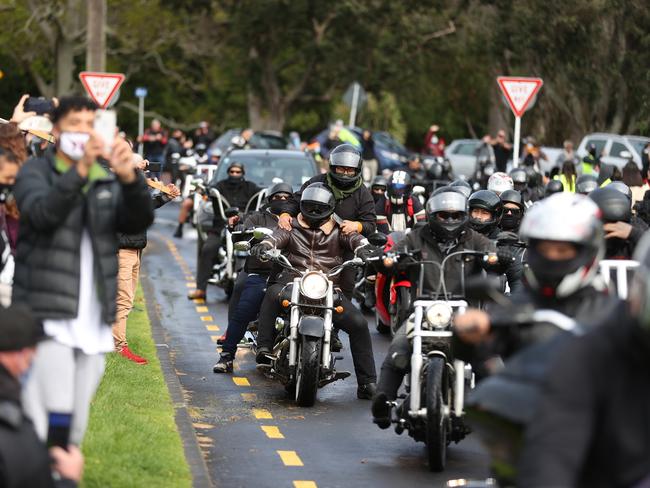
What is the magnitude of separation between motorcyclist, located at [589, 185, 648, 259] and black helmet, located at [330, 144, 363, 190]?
15.1ft

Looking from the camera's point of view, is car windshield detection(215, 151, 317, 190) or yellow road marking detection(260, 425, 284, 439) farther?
car windshield detection(215, 151, 317, 190)

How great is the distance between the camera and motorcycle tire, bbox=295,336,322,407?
41.8 feet

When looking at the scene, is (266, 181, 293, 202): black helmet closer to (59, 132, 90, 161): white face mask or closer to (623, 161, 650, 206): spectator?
(623, 161, 650, 206): spectator

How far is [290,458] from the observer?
36.1 feet

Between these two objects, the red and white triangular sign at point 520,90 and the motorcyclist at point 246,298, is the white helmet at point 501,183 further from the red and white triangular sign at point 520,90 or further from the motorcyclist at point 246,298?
the red and white triangular sign at point 520,90

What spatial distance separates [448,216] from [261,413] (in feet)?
8.70

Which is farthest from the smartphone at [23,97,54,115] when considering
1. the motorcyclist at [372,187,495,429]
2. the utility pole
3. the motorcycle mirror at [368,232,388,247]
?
the utility pole

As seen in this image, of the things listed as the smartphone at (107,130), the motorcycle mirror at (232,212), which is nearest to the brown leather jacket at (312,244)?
Result: the motorcycle mirror at (232,212)

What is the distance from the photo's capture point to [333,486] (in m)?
Result: 10.1

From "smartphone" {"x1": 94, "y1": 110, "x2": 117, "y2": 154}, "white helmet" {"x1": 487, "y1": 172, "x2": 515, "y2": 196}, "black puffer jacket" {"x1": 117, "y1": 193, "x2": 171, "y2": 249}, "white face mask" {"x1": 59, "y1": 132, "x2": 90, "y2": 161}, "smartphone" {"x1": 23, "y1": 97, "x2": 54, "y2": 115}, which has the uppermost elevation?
"smartphone" {"x1": 23, "y1": 97, "x2": 54, "y2": 115}

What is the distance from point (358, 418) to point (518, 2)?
1422 inches

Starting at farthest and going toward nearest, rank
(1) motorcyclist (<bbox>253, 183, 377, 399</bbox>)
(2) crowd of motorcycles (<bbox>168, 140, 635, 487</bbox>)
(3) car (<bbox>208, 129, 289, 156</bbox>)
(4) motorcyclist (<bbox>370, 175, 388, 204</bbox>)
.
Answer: (3) car (<bbox>208, 129, 289, 156</bbox>) → (4) motorcyclist (<bbox>370, 175, 388, 204</bbox>) → (1) motorcyclist (<bbox>253, 183, 377, 399</bbox>) → (2) crowd of motorcycles (<bbox>168, 140, 635, 487</bbox>)

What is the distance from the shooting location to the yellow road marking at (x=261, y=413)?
12.7 meters

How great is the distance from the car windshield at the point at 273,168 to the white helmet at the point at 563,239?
15.6 meters
